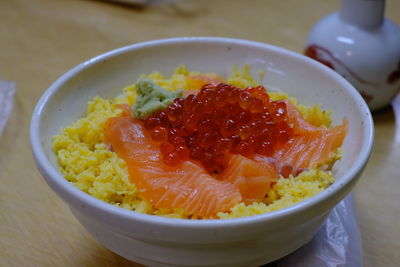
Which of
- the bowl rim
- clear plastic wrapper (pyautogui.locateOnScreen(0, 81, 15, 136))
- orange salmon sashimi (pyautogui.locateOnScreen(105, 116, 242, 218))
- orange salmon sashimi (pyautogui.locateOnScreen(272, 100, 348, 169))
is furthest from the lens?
clear plastic wrapper (pyautogui.locateOnScreen(0, 81, 15, 136))

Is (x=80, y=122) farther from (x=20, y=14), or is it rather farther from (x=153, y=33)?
(x=20, y=14)

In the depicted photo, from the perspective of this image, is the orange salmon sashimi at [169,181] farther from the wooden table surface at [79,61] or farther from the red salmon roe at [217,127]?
the wooden table surface at [79,61]

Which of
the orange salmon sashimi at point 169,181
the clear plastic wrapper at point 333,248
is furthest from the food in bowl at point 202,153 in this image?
the clear plastic wrapper at point 333,248

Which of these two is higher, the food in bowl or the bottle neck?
the bottle neck

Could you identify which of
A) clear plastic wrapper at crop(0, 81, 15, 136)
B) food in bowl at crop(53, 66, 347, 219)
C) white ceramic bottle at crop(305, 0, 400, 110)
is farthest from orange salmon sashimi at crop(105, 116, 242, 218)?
white ceramic bottle at crop(305, 0, 400, 110)

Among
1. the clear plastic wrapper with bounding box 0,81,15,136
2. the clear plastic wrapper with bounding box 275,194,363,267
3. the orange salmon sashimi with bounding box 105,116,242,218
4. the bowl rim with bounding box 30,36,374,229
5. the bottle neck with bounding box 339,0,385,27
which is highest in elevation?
the bottle neck with bounding box 339,0,385,27

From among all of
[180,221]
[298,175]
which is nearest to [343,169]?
[298,175]

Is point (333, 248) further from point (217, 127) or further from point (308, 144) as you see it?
point (217, 127)

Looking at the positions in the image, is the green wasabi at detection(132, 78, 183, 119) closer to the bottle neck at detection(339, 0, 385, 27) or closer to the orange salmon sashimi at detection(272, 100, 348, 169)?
the orange salmon sashimi at detection(272, 100, 348, 169)
